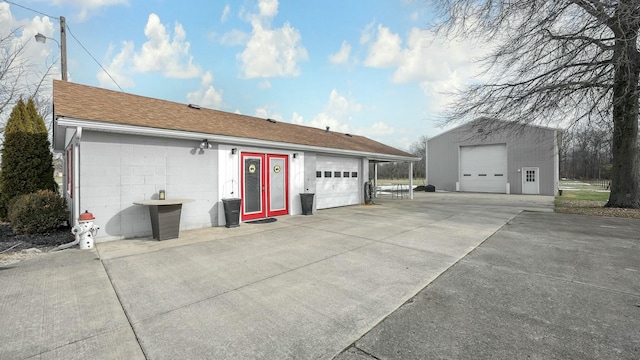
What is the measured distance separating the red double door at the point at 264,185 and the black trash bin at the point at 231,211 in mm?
717

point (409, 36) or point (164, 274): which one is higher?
point (409, 36)

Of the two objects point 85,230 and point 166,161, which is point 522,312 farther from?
point 166,161

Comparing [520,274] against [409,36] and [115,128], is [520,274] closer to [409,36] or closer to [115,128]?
[115,128]

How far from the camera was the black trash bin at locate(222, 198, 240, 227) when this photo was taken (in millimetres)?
7588

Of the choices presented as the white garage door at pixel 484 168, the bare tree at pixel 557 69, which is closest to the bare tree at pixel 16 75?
the bare tree at pixel 557 69

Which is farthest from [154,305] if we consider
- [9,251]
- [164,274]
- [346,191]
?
[346,191]

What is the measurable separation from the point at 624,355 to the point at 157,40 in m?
15.2

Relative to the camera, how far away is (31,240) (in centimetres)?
631

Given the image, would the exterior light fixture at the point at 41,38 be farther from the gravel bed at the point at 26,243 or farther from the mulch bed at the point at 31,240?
the mulch bed at the point at 31,240

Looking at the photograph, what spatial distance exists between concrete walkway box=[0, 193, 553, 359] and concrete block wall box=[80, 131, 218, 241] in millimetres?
672

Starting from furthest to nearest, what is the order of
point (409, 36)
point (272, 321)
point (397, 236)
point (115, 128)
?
point (409, 36) < point (397, 236) < point (115, 128) < point (272, 321)

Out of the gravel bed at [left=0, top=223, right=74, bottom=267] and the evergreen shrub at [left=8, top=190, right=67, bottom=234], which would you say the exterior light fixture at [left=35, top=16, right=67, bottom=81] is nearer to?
the evergreen shrub at [left=8, top=190, right=67, bottom=234]

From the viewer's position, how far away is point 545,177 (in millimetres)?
20594

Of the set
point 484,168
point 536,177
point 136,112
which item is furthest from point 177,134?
point 536,177
